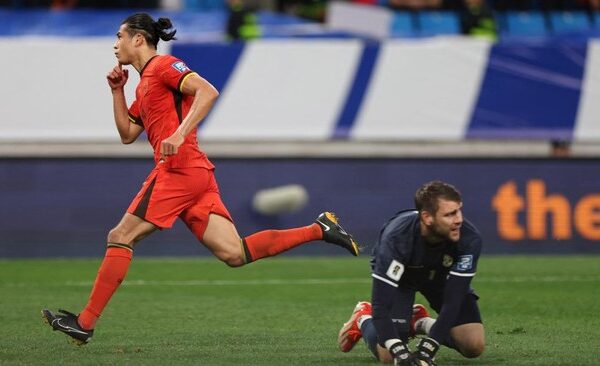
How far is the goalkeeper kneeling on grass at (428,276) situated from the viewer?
254 inches

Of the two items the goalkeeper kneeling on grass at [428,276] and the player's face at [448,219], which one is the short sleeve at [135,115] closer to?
the goalkeeper kneeling on grass at [428,276]

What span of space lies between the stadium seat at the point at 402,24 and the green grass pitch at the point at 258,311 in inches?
207

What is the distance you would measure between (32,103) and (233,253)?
8.88 meters

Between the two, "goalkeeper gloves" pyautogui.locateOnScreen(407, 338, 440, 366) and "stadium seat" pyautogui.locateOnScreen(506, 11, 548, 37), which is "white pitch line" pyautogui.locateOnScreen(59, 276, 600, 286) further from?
"stadium seat" pyautogui.locateOnScreen(506, 11, 548, 37)

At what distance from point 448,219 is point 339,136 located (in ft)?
31.2

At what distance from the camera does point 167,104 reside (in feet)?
25.4

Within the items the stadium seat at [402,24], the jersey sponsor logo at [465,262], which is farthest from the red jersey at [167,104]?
the stadium seat at [402,24]

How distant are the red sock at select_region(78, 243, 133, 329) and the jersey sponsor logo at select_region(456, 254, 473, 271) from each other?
2.05 metres

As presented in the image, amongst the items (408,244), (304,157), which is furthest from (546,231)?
(408,244)

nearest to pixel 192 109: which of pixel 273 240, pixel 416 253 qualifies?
pixel 273 240

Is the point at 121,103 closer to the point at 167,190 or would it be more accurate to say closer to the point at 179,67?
the point at 179,67

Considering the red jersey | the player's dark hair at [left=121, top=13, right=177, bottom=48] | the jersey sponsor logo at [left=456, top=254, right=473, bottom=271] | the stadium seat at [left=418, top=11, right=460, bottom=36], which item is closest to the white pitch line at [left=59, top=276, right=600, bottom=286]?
the red jersey

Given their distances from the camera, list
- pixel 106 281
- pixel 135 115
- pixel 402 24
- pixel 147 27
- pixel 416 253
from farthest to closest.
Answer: pixel 402 24 < pixel 135 115 < pixel 147 27 < pixel 106 281 < pixel 416 253

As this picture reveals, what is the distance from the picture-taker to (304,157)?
15664 millimetres
